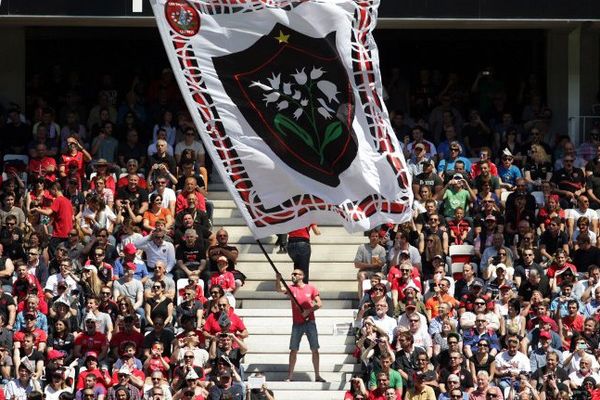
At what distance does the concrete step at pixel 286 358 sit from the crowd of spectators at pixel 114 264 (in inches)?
33.5

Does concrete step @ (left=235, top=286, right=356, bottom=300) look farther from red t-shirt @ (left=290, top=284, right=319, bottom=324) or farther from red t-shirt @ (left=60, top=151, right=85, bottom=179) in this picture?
red t-shirt @ (left=60, top=151, right=85, bottom=179)

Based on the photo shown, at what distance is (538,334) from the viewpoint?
90.0 feet

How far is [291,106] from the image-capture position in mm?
21062

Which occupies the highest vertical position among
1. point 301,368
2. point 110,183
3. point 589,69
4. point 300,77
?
point 589,69

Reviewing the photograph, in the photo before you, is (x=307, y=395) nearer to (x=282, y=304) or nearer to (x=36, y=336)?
(x=282, y=304)

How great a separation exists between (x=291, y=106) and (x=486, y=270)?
8.33 metres

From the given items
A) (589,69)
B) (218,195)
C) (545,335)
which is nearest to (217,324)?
(545,335)

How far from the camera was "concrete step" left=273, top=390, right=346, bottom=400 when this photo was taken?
87.9 feet

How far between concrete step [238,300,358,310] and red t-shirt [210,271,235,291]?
43.3 inches

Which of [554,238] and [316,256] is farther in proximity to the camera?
[316,256]

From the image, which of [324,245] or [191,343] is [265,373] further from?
[324,245]

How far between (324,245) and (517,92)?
6.64 metres

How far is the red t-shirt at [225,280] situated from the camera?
28.2m

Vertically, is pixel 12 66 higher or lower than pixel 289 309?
higher
